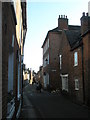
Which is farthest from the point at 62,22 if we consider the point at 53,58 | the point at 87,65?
the point at 87,65

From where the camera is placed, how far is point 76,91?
19.9 m

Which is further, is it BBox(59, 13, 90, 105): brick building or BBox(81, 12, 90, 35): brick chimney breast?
BBox(81, 12, 90, 35): brick chimney breast

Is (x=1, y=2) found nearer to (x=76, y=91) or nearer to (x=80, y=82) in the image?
(x=80, y=82)

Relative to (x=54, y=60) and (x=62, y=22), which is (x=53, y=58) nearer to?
(x=54, y=60)

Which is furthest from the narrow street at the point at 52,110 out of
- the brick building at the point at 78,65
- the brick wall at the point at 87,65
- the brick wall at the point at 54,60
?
the brick wall at the point at 54,60

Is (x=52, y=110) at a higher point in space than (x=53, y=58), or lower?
lower

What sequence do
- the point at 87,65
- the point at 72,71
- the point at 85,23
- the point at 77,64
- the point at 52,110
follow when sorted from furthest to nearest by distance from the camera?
the point at 72,71 → the point at 77,64 → the point at 85,23 → the point at 87,65 → the point at 52,110

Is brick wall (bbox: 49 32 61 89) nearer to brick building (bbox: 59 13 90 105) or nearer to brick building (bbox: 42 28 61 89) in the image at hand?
brick building (bbox: 42 28 61 89)

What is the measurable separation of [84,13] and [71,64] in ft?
18.7

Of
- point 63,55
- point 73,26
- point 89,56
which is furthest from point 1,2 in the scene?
point 73,26

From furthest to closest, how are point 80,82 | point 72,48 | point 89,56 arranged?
point 72,48 < point 80,82 < point 89,56

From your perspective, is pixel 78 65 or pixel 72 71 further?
pixel 72 71

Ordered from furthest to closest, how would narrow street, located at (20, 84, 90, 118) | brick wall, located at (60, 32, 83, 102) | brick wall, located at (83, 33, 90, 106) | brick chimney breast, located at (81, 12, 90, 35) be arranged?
brick wall, located at (60, 32, 83, 102) → brick chimney breast, located at (81, 12, 90, 35) → brick wall, located at (83, 33, 90, 106) → narrow street, located at (20, 84, 90, 118)

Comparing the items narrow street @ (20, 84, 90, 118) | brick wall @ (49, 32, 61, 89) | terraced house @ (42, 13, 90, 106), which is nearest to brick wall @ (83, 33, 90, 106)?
terraced house @ (42, 13, 90, 106)
